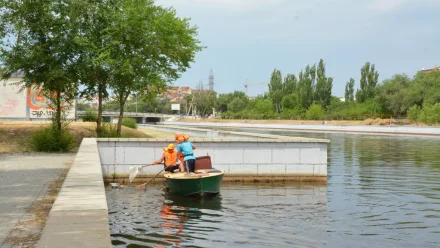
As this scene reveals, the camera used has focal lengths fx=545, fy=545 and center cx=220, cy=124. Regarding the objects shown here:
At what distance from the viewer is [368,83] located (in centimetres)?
11038

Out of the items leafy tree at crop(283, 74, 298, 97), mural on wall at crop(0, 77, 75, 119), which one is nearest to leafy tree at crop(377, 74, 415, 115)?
leafy tree at crop(283, 74, 298, 97)

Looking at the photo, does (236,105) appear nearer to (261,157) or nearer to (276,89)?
(276,89)

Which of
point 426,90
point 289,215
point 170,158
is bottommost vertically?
point 289,215

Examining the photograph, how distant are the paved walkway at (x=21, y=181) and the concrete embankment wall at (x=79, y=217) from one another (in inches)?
37.1

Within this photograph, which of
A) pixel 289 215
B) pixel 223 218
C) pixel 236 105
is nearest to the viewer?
pixel 223 218

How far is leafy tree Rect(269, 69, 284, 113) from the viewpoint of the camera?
13179cm

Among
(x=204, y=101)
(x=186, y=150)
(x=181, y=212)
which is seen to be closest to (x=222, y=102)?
(x=204, y=101)

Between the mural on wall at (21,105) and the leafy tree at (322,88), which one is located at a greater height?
the leafy tree at (322,88)

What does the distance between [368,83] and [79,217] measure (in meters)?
109

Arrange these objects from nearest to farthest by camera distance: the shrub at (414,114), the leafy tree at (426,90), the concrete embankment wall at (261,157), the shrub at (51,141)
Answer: the concrete embankment wall at (261,157) → the shrub at (51,141) → the shrub at (414,114) → the leafy tree at (426,90)

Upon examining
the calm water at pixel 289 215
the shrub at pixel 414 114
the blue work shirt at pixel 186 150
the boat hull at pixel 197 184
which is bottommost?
the calm water at pixel 289 215

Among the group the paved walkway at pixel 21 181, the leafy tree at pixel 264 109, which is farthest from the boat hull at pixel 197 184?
the leafy tree at pixel 264 109

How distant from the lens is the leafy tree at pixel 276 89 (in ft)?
Result: 432

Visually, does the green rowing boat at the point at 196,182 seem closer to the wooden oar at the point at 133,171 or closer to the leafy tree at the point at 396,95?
the wooden oar at the point at 133,171
